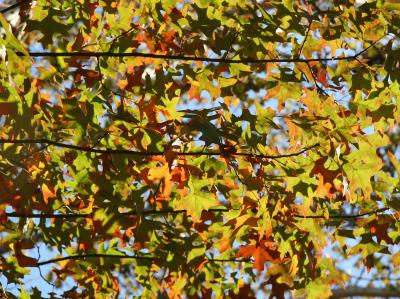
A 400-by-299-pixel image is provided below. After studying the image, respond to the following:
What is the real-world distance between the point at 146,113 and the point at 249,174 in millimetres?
483

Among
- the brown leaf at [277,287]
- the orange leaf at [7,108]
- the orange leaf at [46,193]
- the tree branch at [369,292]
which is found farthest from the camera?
the tree branch at [369,292]

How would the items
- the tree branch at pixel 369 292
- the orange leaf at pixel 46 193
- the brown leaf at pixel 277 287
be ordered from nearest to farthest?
1. the orange leaf at pixel 46 193
2. the brown leaf at pixel 277 287
3. the tree branch at pixel 369 292

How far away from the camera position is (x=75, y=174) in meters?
2.71

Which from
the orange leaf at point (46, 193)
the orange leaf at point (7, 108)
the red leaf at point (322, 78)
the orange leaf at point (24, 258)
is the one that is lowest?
the orange leaf at point (24, 258)

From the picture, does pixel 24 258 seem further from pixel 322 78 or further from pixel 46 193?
pixel 322 78

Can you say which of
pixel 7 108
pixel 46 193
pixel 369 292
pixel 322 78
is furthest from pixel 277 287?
pixel 369 292

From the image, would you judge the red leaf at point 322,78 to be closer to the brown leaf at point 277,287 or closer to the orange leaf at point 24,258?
the brown leaf at point 277,287

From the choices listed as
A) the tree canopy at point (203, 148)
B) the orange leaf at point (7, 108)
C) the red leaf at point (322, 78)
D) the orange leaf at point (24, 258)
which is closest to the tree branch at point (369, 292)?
the tree canopy at point (203, 148)

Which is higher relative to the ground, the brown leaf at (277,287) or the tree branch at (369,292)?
the tree branch at (369,292)

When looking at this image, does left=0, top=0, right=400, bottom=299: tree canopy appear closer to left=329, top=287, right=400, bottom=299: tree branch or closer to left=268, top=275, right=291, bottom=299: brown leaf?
left=268, top=275, right=291, bottom=299: brown leaf

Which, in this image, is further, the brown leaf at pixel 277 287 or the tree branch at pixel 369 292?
the tree branch at pixel 369 292

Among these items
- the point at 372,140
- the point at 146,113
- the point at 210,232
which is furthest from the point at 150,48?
the point at 372,140

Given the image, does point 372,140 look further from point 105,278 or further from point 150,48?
point 105,278

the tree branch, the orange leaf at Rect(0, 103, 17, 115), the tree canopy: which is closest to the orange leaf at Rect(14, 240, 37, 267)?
the tree canopy
